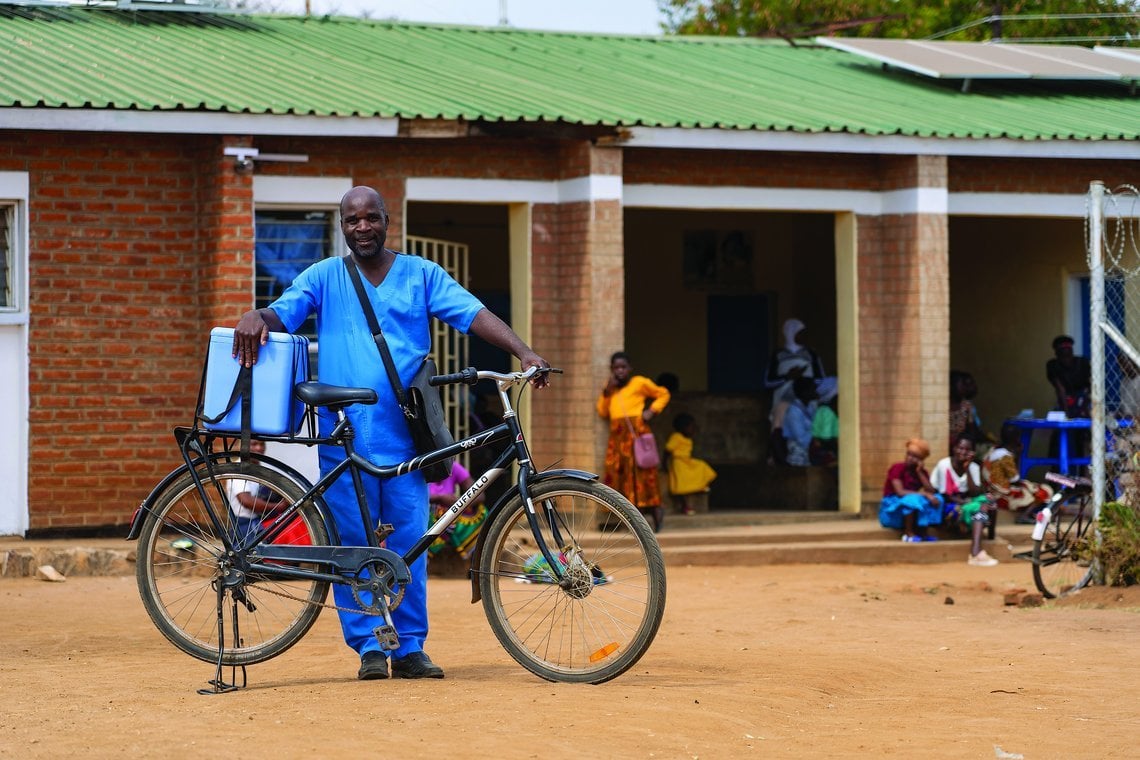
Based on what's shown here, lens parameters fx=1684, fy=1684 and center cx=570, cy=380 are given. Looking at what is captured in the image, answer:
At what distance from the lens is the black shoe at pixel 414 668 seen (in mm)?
6410

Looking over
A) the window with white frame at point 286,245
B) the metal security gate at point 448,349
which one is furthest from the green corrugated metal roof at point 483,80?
the metal security gate at point 448,349

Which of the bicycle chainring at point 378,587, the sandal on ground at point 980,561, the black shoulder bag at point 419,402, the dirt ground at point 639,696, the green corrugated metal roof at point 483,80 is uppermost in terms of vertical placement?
the green corrugated metal roof at point 483,80

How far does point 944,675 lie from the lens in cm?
697

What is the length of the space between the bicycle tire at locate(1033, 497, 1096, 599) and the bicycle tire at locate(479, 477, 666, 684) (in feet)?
15.1

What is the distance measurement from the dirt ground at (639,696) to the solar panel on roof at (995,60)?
23.9 ft

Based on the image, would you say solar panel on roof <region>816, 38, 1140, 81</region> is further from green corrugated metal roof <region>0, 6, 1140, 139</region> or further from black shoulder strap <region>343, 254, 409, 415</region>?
black shoulder strap <region>343, 254, 409, 415</region>

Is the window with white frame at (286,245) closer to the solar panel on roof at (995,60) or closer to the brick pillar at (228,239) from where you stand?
the brick pillar at (228,239)

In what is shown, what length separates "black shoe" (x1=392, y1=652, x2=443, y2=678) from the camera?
21.0 feet

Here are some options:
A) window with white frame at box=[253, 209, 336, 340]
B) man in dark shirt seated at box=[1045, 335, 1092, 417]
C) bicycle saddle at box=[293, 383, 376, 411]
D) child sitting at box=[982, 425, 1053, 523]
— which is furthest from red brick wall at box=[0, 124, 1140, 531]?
bicycle saddle at box=[293, 383, 376, 411]

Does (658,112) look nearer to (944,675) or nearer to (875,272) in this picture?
(875,272)

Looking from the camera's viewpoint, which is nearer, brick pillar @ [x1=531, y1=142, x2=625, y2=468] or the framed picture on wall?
brick pillar @ [x1=531, y1=142, x2=625, y2=468]

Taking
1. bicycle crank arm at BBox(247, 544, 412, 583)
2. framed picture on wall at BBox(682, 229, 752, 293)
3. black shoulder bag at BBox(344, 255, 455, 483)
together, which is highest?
framed picture on wall at BBox(682, 229, 752, 293)

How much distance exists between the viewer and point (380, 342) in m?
6.33

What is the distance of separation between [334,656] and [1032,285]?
10802mm
